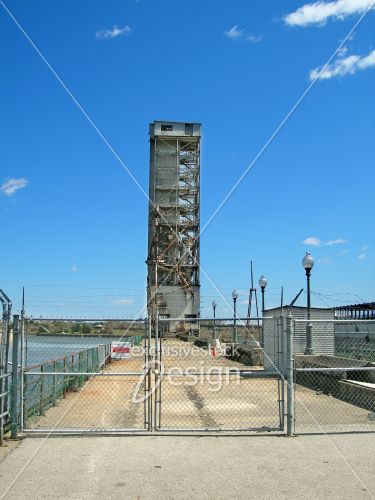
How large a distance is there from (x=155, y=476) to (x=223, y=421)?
472 cm

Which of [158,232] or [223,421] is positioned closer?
[223,421]

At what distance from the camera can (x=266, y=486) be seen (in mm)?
6816

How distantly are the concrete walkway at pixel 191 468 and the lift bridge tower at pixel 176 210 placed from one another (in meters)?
54.9

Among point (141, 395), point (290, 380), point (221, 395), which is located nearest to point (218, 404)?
point (221, 395)

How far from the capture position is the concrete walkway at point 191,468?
659 cm

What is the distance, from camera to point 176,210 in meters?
65.9

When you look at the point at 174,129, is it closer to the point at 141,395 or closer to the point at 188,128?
the point at 188,128

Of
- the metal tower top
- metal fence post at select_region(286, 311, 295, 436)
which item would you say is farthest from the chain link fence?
the metal tower top

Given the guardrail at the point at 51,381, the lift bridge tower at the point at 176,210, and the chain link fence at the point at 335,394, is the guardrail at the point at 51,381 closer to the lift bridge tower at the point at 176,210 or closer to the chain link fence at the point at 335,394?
the chain link fence at the point at 335,394

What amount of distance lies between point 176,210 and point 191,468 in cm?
5890

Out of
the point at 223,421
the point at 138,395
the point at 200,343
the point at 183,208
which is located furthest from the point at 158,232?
the point at 223,421

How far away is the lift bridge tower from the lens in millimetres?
64750

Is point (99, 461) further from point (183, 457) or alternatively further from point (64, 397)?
→ point (64, 397)

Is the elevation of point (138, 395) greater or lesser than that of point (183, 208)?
lesser
